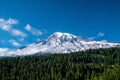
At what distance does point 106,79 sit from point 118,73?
2012 cm

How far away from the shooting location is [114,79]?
497ft

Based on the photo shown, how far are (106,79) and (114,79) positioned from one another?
1545cm

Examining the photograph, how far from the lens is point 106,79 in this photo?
16675cm

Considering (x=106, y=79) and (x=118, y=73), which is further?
(x=106, y=79)

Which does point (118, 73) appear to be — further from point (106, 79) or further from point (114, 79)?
point (106, 79)

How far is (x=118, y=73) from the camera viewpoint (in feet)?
484

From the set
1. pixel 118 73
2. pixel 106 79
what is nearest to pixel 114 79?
pixel 118 73

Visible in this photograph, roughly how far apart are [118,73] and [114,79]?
5.30m

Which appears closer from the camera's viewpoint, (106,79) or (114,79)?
(114,79)
